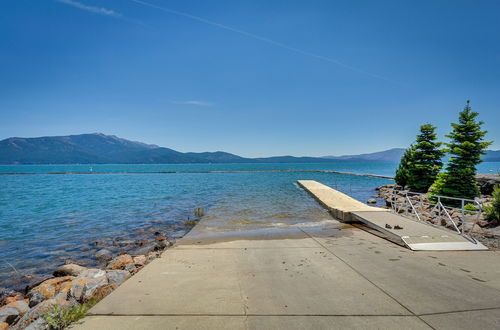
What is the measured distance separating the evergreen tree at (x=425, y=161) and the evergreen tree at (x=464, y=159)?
6.69m

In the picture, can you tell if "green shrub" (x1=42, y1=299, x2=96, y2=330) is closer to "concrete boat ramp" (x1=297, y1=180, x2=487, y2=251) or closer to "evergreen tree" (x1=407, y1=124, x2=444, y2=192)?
"concrete boat ramp" (x1=297, y1=180, x2=487, y2=251)

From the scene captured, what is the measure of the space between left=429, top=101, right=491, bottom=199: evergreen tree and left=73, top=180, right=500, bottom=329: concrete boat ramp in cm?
1284

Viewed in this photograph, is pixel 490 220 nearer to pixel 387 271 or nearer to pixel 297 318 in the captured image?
pixel 387 271

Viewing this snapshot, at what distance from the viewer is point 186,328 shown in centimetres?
355

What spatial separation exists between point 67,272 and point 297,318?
7465 millimetres

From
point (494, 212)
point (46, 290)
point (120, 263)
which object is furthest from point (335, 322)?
point (494, 212)

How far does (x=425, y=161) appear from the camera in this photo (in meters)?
25.2

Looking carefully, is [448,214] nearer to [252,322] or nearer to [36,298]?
[252,322]

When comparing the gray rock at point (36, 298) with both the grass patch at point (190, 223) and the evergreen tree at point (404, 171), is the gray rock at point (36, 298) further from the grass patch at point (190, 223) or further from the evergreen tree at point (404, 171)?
the evergreen tree at point (404, 171)

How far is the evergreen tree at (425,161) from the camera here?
2503 cm

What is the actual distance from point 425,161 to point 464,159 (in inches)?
304

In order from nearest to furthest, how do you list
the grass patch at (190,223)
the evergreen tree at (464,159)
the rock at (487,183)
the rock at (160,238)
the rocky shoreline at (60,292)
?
the rocky shoreline at (60,292)
the rock at (160,238)
the grass patch at (190,223)
the evergreen tree at (464,159)
the rock at (487,183)

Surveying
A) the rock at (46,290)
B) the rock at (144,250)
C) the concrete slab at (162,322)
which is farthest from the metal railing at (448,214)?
the rock at (46,290)

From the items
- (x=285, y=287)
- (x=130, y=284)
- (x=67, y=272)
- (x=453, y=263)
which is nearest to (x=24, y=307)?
(x=67, y=272)
